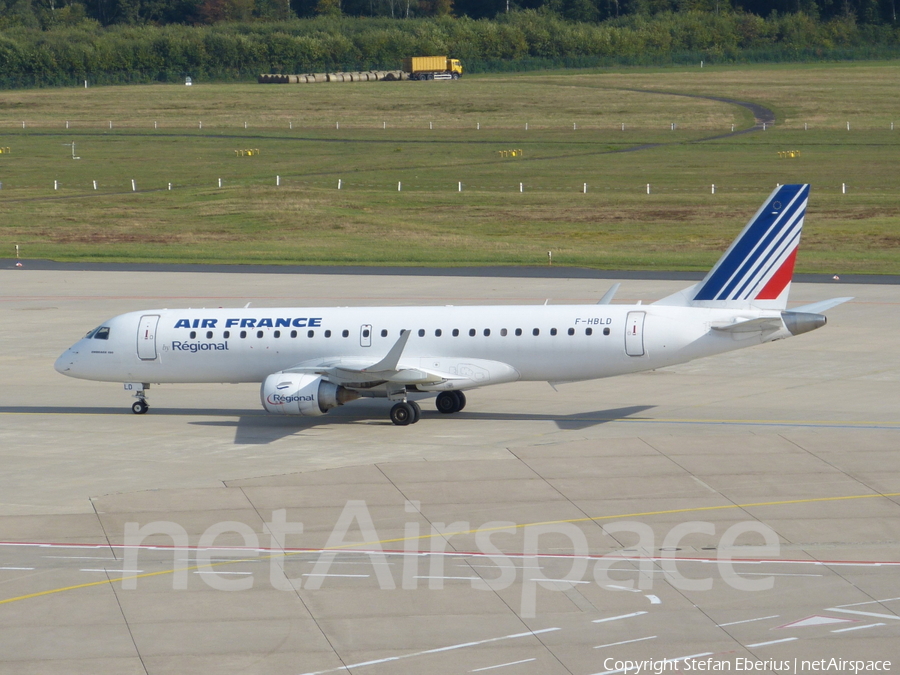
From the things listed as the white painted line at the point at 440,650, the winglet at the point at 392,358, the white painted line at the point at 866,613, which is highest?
the winglet at the point at 392,358

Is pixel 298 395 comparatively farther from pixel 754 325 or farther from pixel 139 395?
pixel 754 325

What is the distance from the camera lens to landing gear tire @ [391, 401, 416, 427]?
3750 cm

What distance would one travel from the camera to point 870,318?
176ft

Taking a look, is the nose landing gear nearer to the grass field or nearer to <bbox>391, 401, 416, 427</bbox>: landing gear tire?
<bbox>391, 401, 416, 427</bbox>: landing gear tire

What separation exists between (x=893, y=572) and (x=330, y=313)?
2046 cm

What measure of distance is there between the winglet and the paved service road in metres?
2.13

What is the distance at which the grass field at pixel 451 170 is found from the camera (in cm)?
8150

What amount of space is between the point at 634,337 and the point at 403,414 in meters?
7.64

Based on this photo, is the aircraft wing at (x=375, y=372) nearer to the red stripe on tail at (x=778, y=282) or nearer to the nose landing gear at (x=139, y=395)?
the nose landing gear at (x=139, y=395)

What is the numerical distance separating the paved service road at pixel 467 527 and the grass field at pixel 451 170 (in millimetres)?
32962

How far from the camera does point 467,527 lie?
A: 1075 inches

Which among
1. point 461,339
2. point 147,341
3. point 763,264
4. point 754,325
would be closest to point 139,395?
point 147,341

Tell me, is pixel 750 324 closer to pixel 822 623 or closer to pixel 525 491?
pixel 525 491

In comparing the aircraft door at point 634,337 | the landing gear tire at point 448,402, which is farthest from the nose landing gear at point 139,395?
the aircraft door at point 634,337
